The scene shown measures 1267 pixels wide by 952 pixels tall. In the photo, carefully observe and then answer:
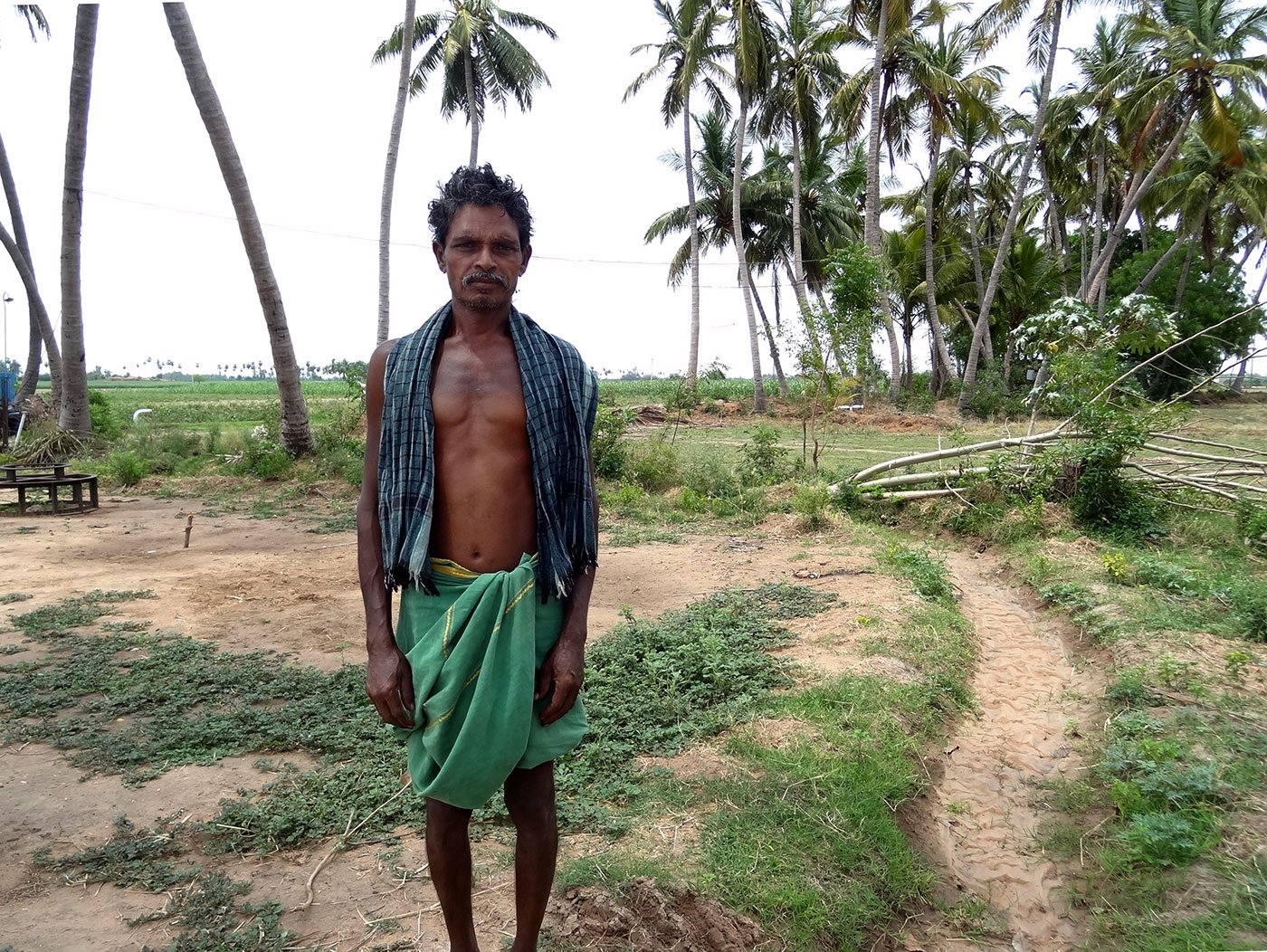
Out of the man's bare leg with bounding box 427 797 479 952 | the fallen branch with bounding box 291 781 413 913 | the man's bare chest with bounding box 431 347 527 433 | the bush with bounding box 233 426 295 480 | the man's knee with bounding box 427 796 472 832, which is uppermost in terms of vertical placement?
the man's bare chest with bounding box 431 347 527 433

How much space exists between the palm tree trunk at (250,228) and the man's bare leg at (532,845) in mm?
11144

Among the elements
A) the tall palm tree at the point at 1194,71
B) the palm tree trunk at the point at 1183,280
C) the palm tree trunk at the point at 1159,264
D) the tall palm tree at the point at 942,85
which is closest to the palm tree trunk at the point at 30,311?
the tall palm tree at the point at 942,85

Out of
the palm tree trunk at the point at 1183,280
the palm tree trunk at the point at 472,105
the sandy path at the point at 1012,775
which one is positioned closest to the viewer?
the sandy path at the point at 1012,775

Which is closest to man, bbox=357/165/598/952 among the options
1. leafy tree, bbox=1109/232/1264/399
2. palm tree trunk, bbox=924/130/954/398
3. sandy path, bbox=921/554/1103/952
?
sandy path, bbox=921/554/1103/952

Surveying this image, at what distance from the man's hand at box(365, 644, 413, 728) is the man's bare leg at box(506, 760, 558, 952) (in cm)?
31

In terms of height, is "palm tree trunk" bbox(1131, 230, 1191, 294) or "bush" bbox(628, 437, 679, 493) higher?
"palm tree trunk" bbox(1131, 230, 1191, 294)

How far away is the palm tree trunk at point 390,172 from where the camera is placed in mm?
14398

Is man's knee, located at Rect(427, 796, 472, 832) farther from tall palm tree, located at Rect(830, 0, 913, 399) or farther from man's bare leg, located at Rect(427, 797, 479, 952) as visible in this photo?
tall palm tree, located at Rect(830, 0, 913, 399)

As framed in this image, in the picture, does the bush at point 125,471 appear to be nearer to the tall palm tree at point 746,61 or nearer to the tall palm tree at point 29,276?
the tall palm tree at point 29,276

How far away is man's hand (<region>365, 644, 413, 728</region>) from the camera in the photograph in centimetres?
189

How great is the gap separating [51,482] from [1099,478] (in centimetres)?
1165

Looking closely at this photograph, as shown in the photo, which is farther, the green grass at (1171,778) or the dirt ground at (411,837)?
the green grass at (1171,778)

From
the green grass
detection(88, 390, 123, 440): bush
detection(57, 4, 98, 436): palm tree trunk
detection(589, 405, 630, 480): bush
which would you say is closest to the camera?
the green grass

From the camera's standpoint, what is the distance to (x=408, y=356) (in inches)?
79.4
